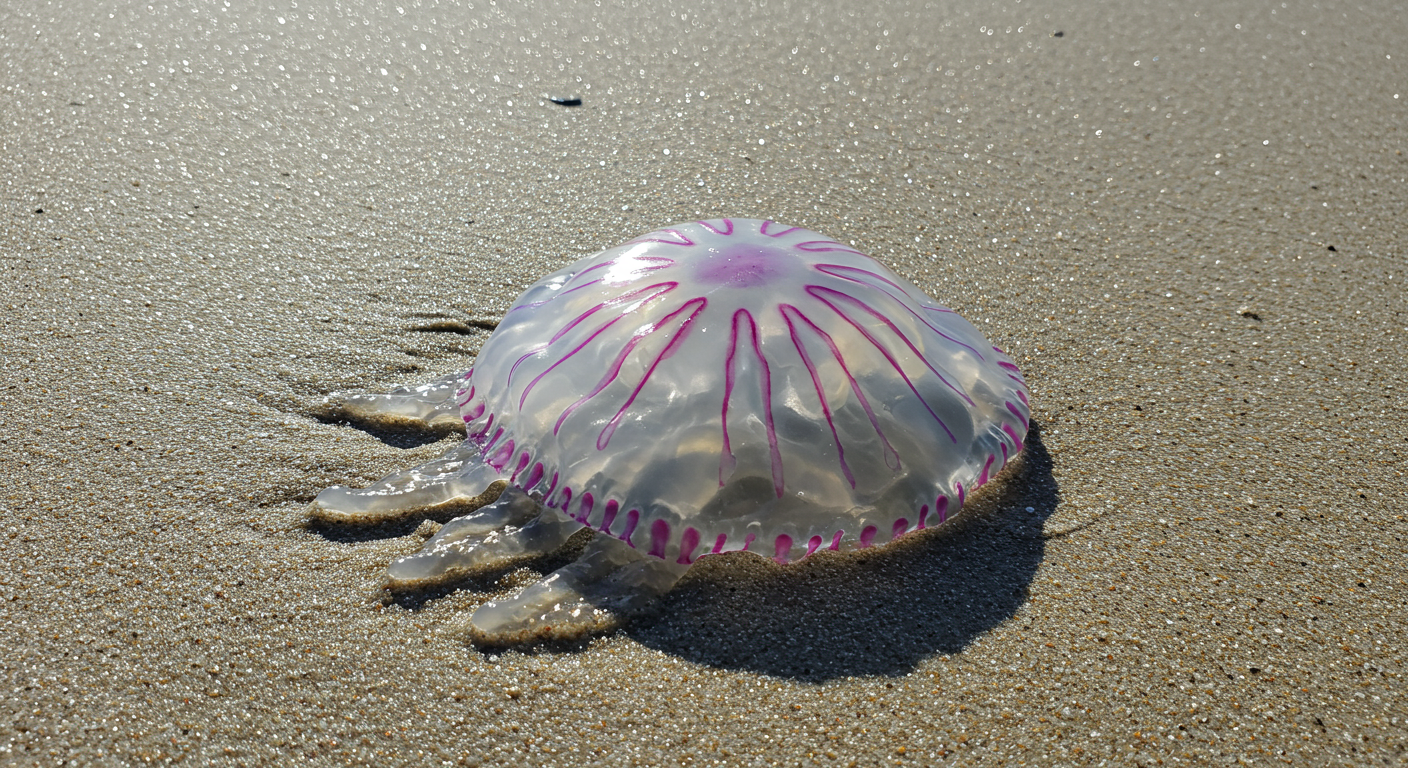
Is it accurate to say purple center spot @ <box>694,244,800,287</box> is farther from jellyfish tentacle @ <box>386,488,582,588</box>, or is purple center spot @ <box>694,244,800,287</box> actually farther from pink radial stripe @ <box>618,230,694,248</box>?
jellyfish tentacle @ <box>386,488,582,588</box>

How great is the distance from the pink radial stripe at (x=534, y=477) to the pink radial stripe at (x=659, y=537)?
0.28 metres

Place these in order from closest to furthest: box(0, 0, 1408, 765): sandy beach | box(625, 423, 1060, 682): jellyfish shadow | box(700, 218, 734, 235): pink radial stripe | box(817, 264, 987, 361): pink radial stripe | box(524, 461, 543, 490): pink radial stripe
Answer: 1. box(0, 0, 1408, 765): sandy beach
2. box(625, 423, 1060, 682): jellyfish shadow
3. box(524, 461, 543, 490): pink radial stripe
4. box(817, 264, 987, 361): pink radial stripe
5. box(700, 218, 734, 235): pink radial stripe

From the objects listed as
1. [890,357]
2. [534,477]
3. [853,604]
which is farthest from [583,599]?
[890,357]

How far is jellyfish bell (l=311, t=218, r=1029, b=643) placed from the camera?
1.94 metres

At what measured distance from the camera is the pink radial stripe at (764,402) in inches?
76.2

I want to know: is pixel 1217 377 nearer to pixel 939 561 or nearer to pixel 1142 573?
pixel 1142 573

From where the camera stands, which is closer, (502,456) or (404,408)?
(502,456)

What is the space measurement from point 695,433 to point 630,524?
210 millimetres

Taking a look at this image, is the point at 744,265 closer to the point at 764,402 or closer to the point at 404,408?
the point at 764,402

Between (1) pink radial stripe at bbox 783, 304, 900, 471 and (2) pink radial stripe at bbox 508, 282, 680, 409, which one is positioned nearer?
(1) pink radial stripe at bbox 783, 304, 900, 471

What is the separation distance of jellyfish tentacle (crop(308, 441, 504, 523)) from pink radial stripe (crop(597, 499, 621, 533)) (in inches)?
12.2

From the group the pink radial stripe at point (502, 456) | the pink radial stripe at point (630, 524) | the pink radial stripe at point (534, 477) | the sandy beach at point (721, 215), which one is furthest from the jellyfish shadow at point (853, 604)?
the pink radial stripe at point (502, 456)

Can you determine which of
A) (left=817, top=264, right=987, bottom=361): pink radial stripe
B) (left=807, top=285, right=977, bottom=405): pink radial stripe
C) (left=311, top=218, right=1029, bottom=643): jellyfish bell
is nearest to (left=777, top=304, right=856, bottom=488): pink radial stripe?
(left=311, top=218, right=1029, bottom=643): jellyfish bell

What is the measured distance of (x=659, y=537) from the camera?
1940 mm
